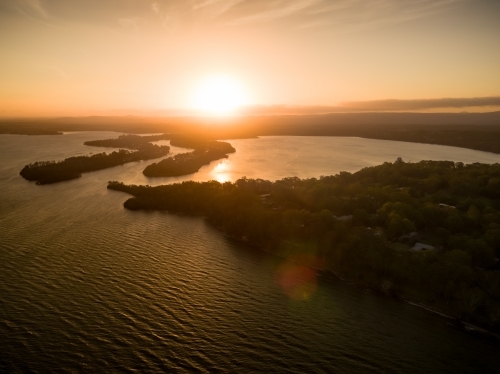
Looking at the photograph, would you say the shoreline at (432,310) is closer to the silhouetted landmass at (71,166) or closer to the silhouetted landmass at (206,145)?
the silhouetted landmass at (71,166)

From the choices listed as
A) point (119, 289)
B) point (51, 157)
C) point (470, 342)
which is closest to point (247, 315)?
point (119, 289)

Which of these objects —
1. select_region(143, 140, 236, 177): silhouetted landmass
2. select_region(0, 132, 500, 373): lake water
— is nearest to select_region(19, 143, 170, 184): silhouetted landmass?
select_region(143, 140, 236, 177): silhouetted landmass

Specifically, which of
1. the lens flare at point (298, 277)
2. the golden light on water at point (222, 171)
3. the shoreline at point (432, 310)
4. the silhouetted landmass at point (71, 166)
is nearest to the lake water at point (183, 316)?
the lens flare at point (298, 277)

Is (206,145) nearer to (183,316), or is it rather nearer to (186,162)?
(186,162)

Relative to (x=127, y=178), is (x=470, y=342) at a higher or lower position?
lower

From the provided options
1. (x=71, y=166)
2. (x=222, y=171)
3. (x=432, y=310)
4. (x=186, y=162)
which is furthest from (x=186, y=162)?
(x=432, y=310)

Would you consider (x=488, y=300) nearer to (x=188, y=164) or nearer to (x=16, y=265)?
(x=16, y=265)
